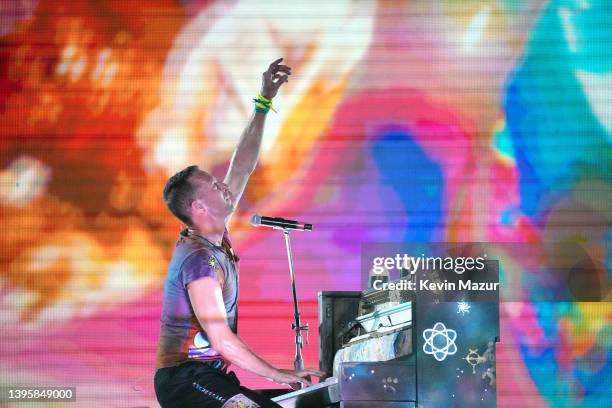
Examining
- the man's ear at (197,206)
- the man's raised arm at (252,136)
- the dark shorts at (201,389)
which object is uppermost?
the man's raised arm at (252,136)

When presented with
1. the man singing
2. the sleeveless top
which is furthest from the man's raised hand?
the sleeveless top

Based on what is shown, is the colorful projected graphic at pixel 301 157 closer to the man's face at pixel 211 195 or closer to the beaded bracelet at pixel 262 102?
the beaded bracelet at pixel 262 102

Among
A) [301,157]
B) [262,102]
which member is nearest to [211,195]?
[262,102]

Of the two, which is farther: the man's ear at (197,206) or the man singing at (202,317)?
the man's ear at (197,206)

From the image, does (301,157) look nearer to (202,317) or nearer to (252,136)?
(252,136)

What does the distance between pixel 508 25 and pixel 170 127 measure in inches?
86.6

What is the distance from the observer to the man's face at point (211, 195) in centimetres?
443

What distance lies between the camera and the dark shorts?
4094 mm

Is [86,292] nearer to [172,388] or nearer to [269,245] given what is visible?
[269,245]

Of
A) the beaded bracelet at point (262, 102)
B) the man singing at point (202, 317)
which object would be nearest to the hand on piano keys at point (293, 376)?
the man singing at point (202, 317)

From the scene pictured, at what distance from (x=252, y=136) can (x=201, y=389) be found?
181 centimetres

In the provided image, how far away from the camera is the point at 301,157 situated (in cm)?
650

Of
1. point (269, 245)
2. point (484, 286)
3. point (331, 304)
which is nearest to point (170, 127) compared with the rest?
point (269, 245)

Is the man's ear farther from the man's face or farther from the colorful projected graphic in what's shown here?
the colorful projected graphic
